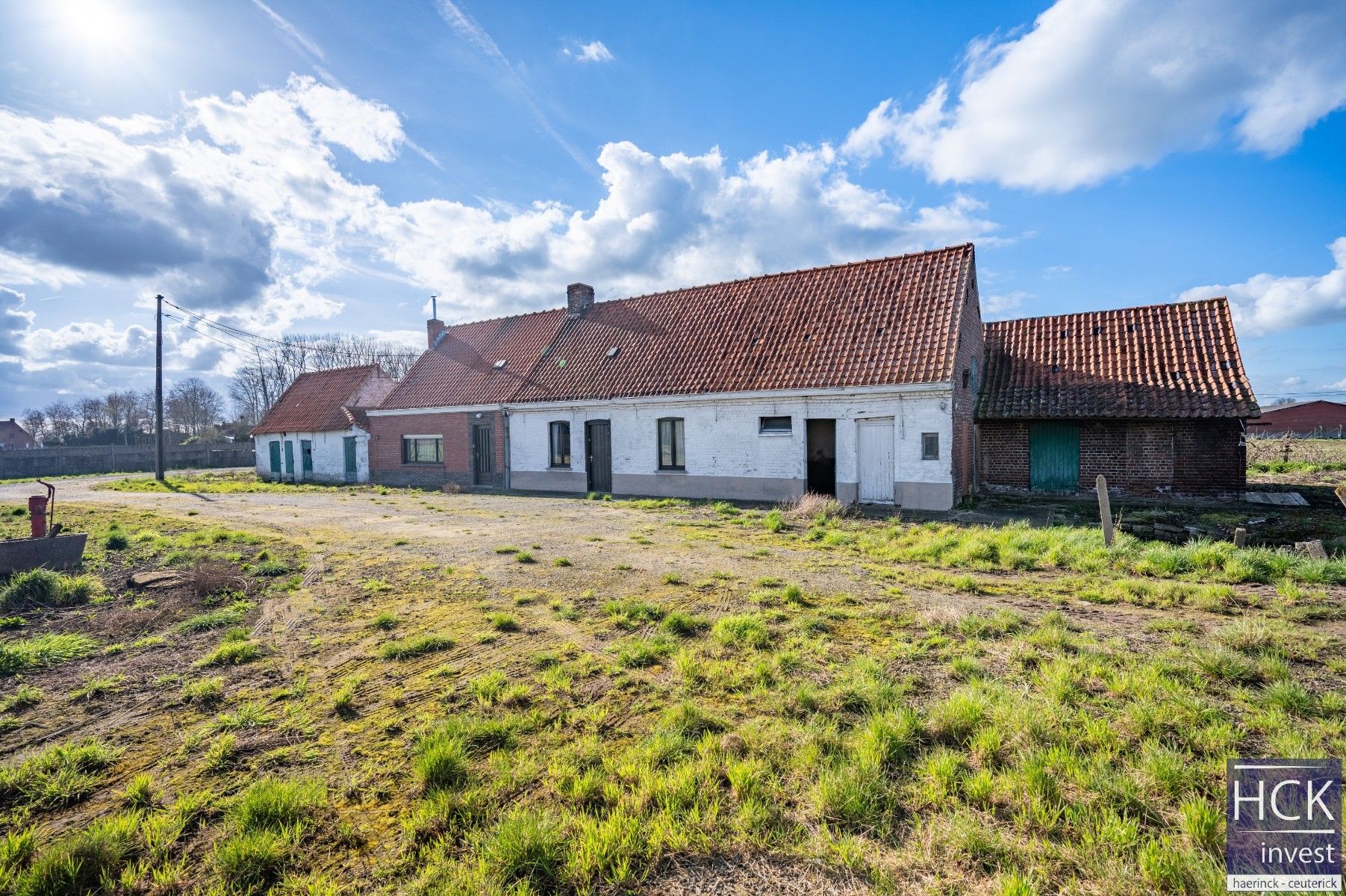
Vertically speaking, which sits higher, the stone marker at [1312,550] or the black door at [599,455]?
the black door at [599,455]

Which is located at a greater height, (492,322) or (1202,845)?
(492,322)

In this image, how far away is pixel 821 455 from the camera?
14398 mm

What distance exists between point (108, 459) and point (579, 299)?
33.7 metres

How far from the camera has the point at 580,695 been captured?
4.16 metres

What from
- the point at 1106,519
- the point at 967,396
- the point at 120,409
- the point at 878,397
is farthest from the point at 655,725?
the point at 120,409

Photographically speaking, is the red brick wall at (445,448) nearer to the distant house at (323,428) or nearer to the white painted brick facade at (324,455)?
the white painted brick facade at (324,455)

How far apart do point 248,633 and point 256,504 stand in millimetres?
13278

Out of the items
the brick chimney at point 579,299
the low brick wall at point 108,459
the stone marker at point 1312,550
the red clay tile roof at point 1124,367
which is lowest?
the stone marker at point 1312,550

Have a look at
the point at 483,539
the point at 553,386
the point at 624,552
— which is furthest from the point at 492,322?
the point at 624,552

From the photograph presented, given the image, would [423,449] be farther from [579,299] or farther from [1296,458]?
[1296,458]

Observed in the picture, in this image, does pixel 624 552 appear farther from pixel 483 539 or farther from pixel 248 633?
pixel 248 633

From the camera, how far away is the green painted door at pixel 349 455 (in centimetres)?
2492

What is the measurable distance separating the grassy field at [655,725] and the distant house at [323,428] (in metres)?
19.3

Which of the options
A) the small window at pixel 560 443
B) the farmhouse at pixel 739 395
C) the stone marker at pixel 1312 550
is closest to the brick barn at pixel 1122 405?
the farmhouse at pixel 739 395
